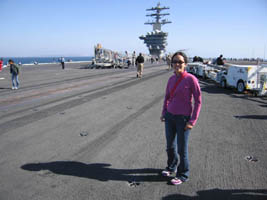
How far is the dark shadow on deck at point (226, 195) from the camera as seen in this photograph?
2848 millimetres

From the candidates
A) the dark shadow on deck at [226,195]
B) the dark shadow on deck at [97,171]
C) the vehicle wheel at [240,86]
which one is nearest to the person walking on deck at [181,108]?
the dark shadow on deck at [226,195]

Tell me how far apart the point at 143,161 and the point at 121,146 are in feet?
2.60

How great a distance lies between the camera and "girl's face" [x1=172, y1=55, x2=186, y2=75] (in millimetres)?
3049

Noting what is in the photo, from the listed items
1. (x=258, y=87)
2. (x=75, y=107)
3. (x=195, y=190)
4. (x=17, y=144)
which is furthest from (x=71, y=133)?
(x=258, y=87)

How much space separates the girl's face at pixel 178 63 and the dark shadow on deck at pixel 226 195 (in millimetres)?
1787

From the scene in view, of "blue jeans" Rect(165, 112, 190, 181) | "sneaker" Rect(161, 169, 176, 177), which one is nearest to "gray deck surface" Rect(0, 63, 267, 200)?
"sneaker" Rect(161, 169, 176, 177)

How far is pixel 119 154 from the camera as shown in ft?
13.7

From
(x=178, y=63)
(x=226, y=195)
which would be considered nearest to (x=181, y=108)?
(x=178, y=63)

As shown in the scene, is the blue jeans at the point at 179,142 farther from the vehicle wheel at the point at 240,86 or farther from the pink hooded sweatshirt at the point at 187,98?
the vehicle wheel at the point at 240,86

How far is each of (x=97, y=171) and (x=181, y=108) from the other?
1.80m

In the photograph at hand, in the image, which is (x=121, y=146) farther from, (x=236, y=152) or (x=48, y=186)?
(x=236, y=152)

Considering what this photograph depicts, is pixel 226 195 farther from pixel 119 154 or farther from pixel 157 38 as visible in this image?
pixel 157 38

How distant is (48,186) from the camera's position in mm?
3141

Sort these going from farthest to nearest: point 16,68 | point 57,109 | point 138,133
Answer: point 16,68 < point 57,109 < point 138,133
